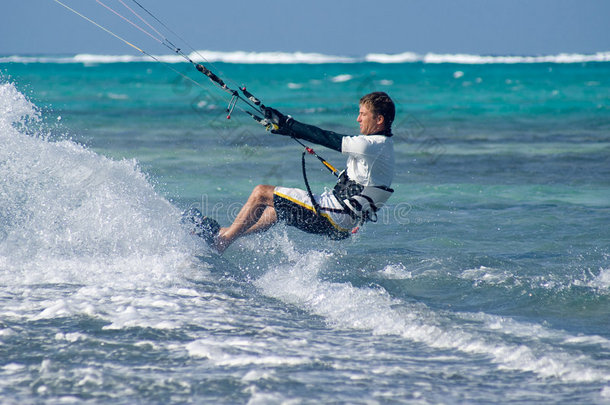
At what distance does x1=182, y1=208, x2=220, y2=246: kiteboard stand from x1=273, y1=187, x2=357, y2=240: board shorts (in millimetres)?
749

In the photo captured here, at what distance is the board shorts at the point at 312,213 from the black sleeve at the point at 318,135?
0.46 metres

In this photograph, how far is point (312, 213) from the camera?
591 cm

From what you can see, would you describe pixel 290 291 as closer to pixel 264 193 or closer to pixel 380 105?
pixel 264 193

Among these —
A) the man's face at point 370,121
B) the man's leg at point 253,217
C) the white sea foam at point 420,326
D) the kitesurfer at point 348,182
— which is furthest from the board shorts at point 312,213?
the man's face at point 370,121

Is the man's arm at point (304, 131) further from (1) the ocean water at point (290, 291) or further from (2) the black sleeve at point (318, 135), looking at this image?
(1) the ocean water at point (290, 291)

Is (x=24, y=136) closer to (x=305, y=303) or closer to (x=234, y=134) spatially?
(x=305, y=303)

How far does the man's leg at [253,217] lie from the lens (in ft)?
20.2

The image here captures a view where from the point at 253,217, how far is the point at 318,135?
1095 mm

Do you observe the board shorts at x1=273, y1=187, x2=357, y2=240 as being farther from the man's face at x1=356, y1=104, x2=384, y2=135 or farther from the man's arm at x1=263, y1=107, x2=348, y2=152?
the man's face at x1=356, y1=104, x2=384, y2=135

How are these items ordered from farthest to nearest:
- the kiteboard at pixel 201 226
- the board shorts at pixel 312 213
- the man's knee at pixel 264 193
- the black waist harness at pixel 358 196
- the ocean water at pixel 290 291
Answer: the kiteboard at pixel 201 226, the man's knee at pixel 264 193, the board shorts at pixel 312 213, the black waist harness at pixel 358 196, the ocean water at pixel 290 291

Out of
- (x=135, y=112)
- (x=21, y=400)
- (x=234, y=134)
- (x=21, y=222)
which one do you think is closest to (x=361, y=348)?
(x=21, y=400)

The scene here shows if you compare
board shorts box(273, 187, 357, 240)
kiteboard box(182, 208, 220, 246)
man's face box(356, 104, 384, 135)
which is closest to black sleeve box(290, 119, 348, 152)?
man's face box(356, 104, 384, 135)

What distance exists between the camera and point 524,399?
12.1 feet

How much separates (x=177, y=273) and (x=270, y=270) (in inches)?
35.0
